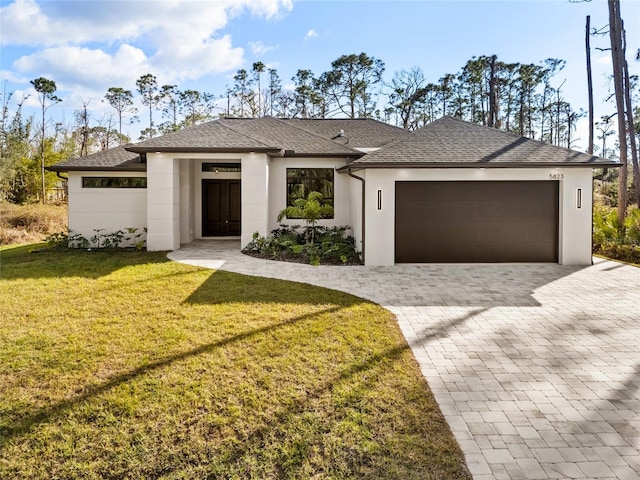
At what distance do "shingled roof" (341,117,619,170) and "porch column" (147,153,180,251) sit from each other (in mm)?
5493

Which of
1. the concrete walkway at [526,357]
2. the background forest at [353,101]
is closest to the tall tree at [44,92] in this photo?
the background forest at [353,101]

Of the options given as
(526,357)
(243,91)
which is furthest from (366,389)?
(243,91)

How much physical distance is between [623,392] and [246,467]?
366 cm

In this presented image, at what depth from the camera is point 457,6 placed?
501 inches

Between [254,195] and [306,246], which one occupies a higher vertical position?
[254,195]

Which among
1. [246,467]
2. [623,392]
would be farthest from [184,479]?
[623,392]

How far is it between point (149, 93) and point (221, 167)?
26602 mm

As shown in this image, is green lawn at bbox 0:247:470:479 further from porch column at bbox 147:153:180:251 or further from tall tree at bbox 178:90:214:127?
tall tree at bbox 178:90:214:127

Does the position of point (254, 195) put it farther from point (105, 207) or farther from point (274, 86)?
point (274, 86)

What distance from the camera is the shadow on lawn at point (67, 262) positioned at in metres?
9.09

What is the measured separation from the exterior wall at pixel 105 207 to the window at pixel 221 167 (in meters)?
2.45

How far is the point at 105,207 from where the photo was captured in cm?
1310

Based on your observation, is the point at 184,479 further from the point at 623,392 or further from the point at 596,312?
the point at 596,312

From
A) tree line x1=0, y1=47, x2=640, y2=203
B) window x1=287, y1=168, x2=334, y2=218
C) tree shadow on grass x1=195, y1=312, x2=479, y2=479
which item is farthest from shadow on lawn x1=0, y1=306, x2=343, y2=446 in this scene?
tree line x1=0, y1=47, x2=640, y2=203
